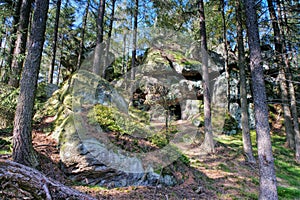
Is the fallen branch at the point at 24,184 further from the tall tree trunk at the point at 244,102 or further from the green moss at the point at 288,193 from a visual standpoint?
the tall tree trunk at the point at 244,102

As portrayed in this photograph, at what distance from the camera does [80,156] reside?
16.1 ft

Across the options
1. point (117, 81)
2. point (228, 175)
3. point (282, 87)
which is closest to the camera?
point (228, 175)

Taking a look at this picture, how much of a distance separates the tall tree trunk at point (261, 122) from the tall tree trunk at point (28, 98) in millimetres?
5424

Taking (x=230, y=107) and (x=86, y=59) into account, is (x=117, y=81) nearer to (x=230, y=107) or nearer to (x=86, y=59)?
(x=86, y=59)

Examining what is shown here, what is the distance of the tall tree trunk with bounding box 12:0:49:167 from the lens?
4168mm

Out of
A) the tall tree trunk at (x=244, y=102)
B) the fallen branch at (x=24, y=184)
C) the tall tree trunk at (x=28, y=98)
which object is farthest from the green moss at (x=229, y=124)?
the fallen branch at (x=24, y=184)

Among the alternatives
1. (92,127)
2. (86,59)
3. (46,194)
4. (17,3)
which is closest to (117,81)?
(86,59)

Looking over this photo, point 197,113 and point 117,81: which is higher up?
point 117,81

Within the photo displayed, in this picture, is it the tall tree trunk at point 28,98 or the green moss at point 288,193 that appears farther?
the green moss at point 288,193

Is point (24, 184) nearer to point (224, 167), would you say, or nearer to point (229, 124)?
point (224, 167)

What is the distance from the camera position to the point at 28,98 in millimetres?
4305

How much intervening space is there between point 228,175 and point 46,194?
22.9 feet

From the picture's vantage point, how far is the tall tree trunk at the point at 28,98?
4168 mm

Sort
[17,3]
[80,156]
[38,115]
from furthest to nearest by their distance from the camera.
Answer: [17,3] → [38,115] → [80,156]
